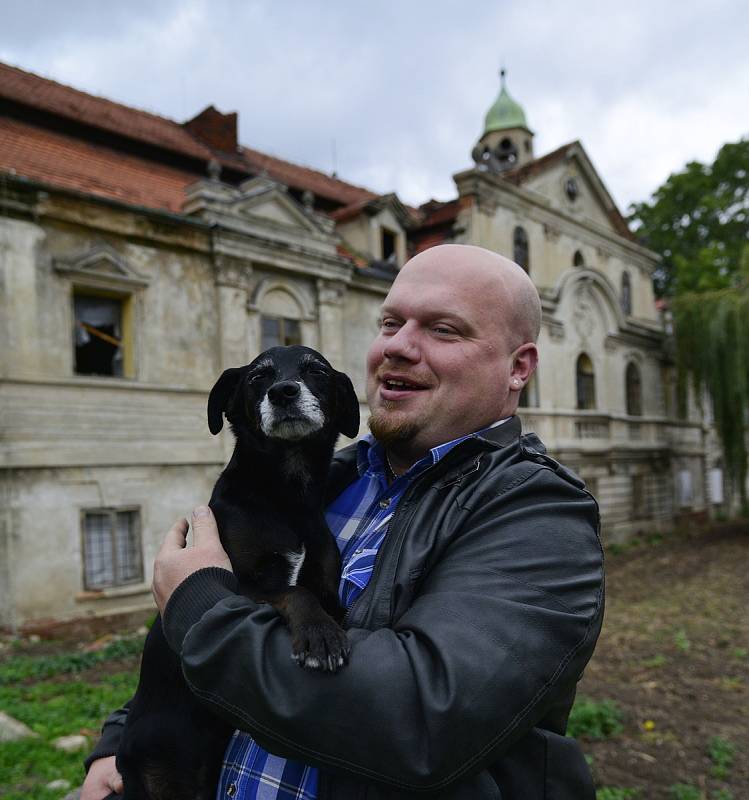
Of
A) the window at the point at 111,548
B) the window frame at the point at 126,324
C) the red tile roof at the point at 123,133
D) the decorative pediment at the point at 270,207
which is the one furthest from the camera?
the decorative pediment at the point at 270,207

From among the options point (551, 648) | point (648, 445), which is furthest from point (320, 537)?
point (648, 445)

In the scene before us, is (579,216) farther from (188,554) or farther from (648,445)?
(188,554)

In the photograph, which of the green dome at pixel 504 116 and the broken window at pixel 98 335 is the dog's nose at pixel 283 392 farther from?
the green dome at pixel 504 116

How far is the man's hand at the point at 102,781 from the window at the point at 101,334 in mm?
9214

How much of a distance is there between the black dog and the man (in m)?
0.14

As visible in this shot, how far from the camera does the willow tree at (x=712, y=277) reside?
19.0m

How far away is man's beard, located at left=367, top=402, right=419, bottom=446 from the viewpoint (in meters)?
2.07

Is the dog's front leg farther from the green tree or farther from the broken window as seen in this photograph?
the green tree

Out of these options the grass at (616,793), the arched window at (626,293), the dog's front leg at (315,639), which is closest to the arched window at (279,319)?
the grass at (616,793)

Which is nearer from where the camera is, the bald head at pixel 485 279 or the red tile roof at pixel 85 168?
the bald head at pixel 485 279

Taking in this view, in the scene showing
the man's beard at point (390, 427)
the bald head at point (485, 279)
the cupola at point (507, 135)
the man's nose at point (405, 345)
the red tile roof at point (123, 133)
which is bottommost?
the man's beard at point (390, 427)

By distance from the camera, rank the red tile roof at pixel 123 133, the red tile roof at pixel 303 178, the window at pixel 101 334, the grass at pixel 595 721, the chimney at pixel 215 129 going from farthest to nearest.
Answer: the red tile roof at pixel 303 178 < the chimney at pixel 215 129 < the red tile roof at pixel 123 133 < the window at pixel 101 334 < the grass at pixel 595 721

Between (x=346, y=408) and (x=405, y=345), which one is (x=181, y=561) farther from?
(x=346, y=408)

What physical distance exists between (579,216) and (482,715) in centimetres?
2131
